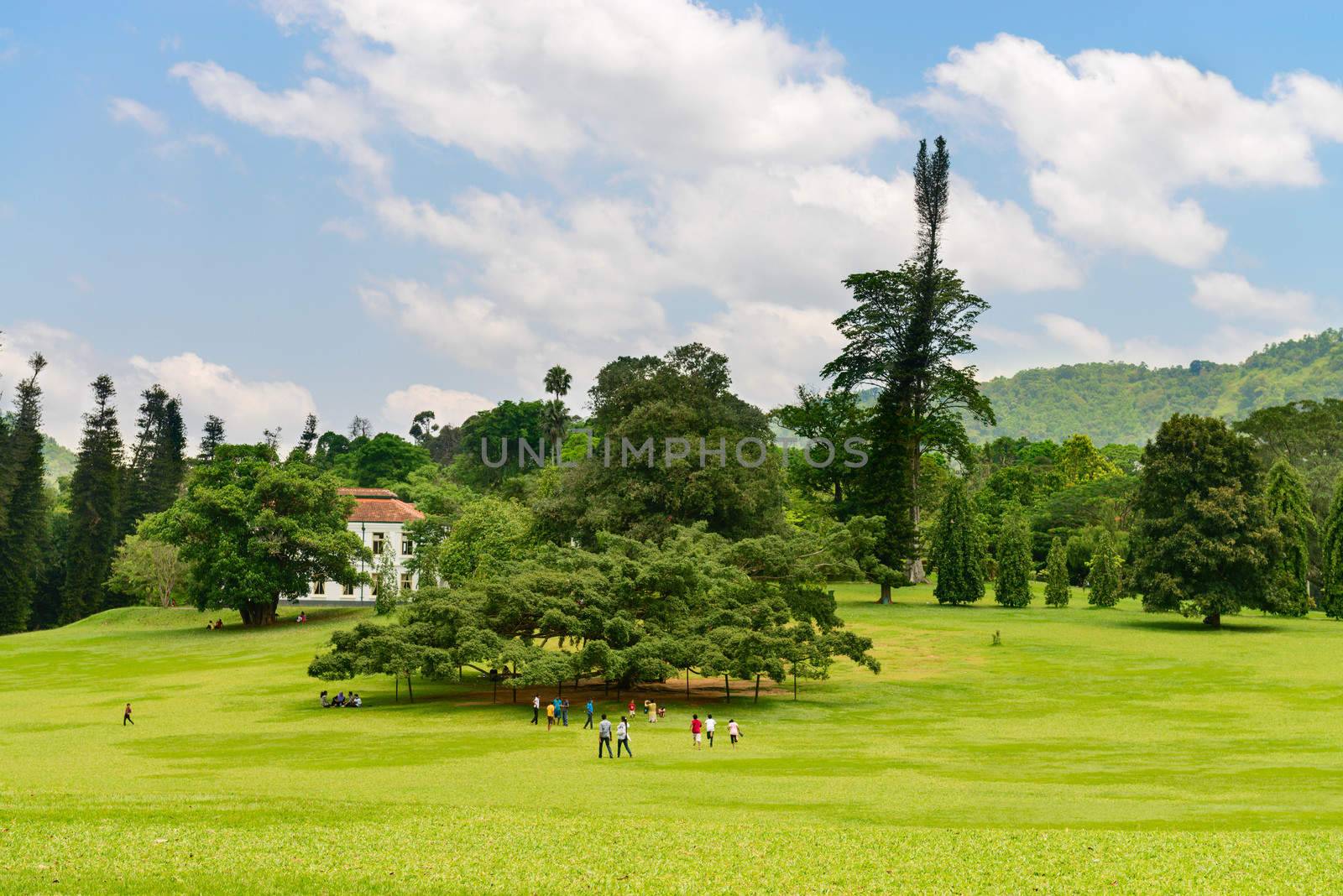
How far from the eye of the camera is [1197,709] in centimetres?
3906

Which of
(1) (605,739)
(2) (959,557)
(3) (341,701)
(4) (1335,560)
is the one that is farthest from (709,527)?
(4) (1335,560)

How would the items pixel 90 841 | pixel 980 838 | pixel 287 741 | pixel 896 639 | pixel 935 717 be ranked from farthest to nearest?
pixel 896 639 < pixel 935 717 < pixel 287 741 < pixel 980 838 < pixel 90 841

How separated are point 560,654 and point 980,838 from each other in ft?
76.2

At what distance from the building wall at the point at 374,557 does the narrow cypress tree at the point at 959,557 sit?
44993mm

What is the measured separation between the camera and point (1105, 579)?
73.8m

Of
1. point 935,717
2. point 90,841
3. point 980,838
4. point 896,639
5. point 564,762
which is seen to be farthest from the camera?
point 896,639

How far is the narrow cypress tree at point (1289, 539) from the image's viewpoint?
59312mm

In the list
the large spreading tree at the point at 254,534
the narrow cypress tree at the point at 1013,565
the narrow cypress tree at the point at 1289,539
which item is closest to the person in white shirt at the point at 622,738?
the narrow cypress tree at the point at 1289,539

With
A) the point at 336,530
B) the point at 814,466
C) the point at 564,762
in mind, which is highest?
the point at 814,466

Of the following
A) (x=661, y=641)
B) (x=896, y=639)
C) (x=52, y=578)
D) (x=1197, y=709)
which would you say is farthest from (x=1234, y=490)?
(x=52, y=578)

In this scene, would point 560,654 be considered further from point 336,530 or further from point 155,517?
point 155,517

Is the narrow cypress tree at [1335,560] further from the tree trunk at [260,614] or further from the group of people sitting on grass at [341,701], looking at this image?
the tree trunk at [260,614]

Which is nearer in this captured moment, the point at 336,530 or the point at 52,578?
the point at 336,530

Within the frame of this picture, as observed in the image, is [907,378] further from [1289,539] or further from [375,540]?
[375,540]
